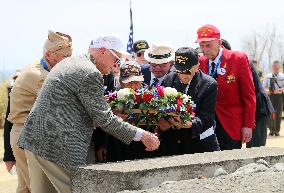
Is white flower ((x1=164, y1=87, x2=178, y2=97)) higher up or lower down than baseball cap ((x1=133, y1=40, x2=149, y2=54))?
higher up

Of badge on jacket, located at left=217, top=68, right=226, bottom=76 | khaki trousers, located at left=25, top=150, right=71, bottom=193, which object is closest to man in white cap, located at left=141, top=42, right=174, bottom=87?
badge on jacket, located at left=217, top=68, right=226, bottom=76

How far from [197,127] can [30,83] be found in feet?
4.96

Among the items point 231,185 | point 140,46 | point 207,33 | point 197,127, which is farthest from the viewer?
point 140,46

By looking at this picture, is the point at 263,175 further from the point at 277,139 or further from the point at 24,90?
the point at 277,139

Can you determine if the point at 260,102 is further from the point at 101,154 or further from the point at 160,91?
the point at 101,154

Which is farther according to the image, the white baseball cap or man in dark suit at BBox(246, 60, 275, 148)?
man in dark suit at BBox(246, 60, 275, 148)

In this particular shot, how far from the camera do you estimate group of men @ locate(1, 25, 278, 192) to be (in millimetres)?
4609

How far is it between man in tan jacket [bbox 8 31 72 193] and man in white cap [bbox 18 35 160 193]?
0.95 m

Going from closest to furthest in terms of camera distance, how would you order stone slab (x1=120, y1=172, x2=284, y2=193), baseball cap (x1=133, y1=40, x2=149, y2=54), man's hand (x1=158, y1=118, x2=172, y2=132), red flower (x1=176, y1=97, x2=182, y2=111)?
1. stone slab (x1=120, y1=172, x2=284, y2=193)
2. red flower (x1=176, y1=97, x2=182, y2=111)
3. man's hand (x1=158, y1=118, x2=172, y2=132)
4. baseball cap (x1=133, y1=40, x2=149, y2=54)

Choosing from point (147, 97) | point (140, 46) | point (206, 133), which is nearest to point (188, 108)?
point (147, 97)

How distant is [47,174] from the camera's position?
468cm

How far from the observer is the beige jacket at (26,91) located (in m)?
5.68

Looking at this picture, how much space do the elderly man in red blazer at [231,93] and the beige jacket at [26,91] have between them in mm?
1799

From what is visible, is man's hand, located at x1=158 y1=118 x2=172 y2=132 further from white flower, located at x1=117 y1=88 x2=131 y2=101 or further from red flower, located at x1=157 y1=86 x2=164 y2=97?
white flower, located at x1=117 y1=88 x2=131 y2=101
